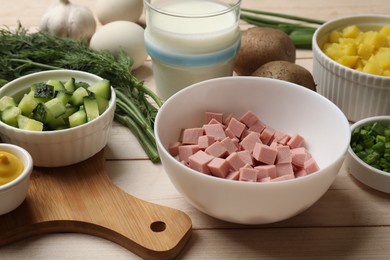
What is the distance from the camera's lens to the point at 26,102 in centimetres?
146

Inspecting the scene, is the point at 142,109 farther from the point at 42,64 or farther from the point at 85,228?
the point at 85,228

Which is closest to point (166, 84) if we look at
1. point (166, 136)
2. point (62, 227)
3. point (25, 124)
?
point (166, 136)

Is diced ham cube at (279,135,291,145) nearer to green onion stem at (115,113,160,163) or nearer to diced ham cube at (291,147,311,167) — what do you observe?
diced ham cube at (291,147,311,167)

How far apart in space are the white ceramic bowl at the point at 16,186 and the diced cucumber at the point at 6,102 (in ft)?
0.49

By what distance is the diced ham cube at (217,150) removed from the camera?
136cm

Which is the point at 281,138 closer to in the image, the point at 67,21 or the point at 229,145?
the point at 229,145

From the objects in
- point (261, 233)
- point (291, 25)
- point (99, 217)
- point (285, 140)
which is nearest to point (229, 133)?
point (285, 140)

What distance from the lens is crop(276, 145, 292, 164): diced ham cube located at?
135 cm

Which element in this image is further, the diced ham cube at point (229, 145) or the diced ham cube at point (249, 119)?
the diced ham cube at point (249, 119)

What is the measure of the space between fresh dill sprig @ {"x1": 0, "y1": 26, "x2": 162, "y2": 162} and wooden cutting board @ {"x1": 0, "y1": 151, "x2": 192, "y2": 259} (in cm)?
28

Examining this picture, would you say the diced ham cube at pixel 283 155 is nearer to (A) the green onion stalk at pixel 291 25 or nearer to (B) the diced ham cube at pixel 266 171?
(B) the diced ham cube at pixel 266 171

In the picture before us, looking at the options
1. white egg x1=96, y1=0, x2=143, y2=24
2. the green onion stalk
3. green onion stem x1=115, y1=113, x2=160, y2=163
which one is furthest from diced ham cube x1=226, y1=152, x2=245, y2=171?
white egg x1=96, y1=0, x2=143, y2=24

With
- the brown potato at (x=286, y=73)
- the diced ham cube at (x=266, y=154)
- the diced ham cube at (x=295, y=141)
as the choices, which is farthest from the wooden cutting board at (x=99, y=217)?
the brown potato at (x=286, y=73)

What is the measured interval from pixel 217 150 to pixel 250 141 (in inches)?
3.5
